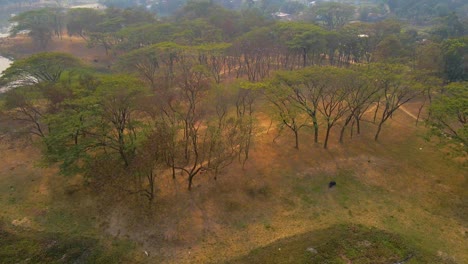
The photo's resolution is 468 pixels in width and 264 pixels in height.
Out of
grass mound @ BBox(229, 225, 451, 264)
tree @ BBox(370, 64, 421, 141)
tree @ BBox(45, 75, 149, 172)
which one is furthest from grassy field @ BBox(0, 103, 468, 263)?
tree @ BBox(370, 64, 421, 141)

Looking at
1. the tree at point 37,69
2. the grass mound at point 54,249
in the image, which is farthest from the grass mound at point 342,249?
the tree at point 37,69

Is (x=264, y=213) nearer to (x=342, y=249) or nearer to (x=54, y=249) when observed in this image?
(x=342, y=249)

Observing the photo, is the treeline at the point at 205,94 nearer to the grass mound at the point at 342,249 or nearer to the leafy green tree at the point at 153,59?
the leafy green tree at the point at 153,59

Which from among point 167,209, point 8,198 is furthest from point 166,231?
point 8,198

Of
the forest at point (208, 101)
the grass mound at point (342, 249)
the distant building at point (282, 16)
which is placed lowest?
the grass mound at point (342, 249)

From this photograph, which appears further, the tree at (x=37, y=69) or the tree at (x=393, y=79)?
the tree at (x=37, y=69)

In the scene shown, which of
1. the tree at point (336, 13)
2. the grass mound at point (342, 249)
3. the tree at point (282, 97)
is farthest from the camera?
the tree at point (336, 13)

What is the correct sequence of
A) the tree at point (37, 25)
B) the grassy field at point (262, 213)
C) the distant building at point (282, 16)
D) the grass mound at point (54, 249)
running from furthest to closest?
the distant building at point (282, 16) → the tree at point (37, 25) → the grassy field at point (262, 213) → the grass mound at point (54, 249)

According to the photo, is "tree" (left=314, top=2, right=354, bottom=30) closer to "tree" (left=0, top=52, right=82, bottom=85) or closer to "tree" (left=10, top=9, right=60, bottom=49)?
"tree" (left=10, top=9, right=60, bottom=49)
